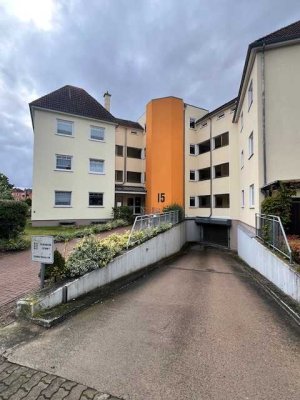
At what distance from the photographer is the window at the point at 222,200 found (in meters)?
24.4

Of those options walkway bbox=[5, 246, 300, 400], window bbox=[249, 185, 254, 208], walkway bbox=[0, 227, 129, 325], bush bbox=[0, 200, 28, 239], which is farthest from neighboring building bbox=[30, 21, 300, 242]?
walkway bbox=[5, 246, 300, 400]

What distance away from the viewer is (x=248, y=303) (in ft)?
23.0

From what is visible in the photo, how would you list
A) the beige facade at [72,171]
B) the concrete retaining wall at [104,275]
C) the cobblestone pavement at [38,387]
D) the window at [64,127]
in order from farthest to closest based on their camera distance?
the window at [64,127]
the beige facade at [72,171]
the concrete retaining wall at [104,275]
the cobblestone pavement at [38,387]

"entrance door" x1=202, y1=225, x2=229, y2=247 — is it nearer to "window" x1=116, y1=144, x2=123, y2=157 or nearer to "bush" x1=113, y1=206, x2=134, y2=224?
"bush" x1=113, y1=206, x2=134, y2=224

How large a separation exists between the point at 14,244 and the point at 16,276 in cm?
449

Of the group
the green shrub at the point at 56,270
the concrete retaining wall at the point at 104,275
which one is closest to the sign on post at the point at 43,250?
the green shrub at the point at 56,270

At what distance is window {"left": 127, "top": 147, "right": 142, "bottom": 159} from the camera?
30.1 metres

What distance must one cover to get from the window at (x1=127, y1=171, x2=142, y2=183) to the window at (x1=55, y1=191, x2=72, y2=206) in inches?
316

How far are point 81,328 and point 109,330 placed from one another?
540 millimetres

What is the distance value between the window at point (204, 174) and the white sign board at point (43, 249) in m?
22.7

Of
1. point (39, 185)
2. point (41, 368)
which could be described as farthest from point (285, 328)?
point (39, 185)

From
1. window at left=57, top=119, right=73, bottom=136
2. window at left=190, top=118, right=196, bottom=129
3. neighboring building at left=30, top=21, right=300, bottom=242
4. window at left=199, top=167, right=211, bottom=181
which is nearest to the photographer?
neighboring building at left=30, top=21, right=300, bottom=242

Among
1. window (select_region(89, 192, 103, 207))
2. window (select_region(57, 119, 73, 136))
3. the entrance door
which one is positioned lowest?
the entrance door

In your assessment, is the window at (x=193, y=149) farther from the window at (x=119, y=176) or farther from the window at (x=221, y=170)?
the window at (x=119, y=176)
